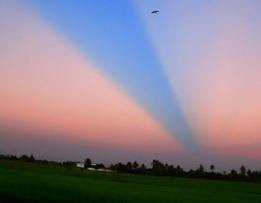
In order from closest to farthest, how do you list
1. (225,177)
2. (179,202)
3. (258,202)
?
(179,202), (258,202), (225,177)

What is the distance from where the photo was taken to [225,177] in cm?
16138

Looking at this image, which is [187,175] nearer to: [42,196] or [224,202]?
[224,202]

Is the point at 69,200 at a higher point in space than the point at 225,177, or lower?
lower

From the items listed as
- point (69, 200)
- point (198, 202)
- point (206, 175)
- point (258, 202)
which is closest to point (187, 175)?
point (206, 175)

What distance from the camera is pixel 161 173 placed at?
560 feet

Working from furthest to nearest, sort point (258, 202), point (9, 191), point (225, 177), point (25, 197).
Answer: point (225, 177), point (258, 202), point (9, 191), point (25, 197)

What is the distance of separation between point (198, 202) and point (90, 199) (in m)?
11.3

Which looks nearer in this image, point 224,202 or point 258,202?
point 224,202

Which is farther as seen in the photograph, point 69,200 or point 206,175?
point 206,175

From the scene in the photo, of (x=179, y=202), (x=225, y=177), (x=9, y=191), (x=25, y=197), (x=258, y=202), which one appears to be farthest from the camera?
(x=225, y=177)

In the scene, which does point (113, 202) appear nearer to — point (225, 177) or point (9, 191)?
point (9, 191)

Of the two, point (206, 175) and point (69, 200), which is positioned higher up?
point (206, 175)

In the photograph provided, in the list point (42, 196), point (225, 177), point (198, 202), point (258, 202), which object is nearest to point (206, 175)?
point (225, 177)

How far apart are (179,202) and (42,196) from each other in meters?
11.5
